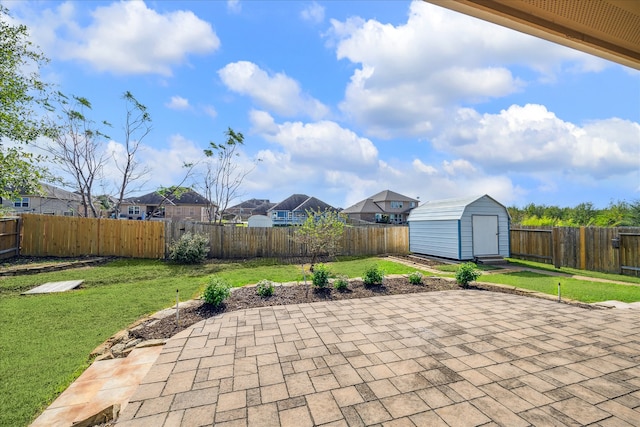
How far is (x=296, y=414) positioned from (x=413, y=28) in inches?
177

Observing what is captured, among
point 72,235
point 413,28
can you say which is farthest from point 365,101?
point 72,235

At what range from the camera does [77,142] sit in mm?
13133

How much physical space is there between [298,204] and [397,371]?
30986 mm

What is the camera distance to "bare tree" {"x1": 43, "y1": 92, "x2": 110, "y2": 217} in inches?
493

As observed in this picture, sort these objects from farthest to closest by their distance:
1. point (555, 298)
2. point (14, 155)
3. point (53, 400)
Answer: point (14, 155)
point (555, 298)
point (53, 400)

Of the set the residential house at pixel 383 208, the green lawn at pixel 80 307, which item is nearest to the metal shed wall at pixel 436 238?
the green lawn at pixel 80 307

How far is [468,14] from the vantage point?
1.76 meters

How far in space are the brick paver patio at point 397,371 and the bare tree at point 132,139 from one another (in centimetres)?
1392

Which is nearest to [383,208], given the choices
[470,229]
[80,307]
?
[470,229]

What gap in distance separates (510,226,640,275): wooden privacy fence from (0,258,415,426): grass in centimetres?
595

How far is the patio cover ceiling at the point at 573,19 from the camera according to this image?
5.66 ft

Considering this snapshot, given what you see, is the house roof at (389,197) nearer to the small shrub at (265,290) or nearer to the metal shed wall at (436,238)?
the metal shed wall at (436,238)

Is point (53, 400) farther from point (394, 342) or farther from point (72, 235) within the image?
point (72, 235)

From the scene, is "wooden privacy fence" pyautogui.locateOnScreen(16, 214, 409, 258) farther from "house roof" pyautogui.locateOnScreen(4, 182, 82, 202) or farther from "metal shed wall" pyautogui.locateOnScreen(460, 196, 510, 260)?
"metal shed wall" pyautogui.locateOnScreen(460, 196, 510, 260)
